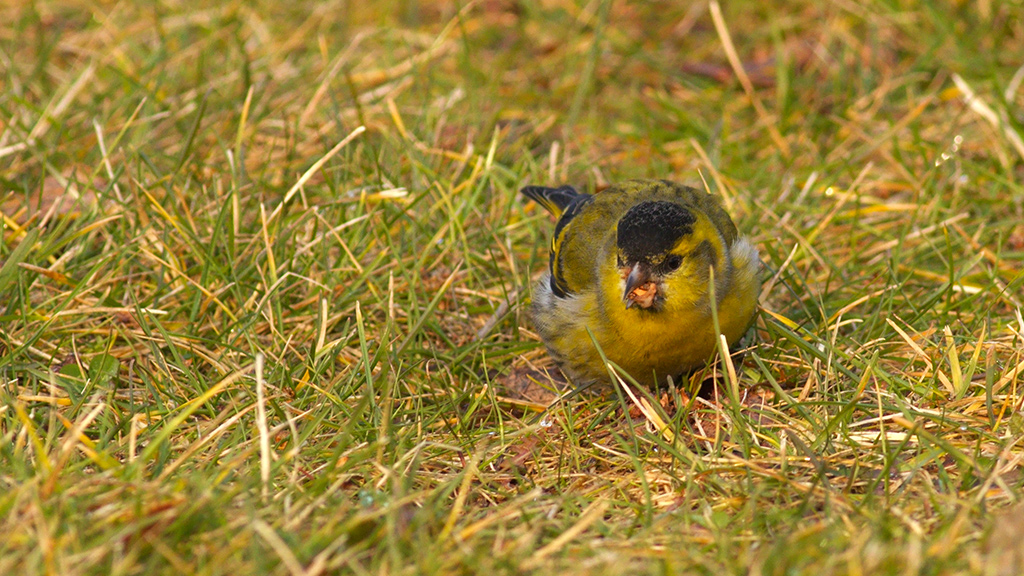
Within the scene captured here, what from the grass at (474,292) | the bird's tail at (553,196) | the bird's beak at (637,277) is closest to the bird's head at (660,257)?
the bird's beak at (637,277)

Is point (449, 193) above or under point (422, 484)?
above

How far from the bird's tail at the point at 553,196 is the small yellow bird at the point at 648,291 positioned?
0.55m

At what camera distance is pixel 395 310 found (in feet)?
14.0

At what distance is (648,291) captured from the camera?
3459 millimetres

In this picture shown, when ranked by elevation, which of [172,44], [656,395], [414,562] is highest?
[172,44]

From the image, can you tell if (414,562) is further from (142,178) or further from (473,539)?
(142,178)

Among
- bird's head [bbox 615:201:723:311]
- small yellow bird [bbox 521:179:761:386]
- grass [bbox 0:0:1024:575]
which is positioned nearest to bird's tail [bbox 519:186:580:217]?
grass [bbox 0:0:1024:575]

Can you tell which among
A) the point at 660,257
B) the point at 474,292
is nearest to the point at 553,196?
the point at 474,292

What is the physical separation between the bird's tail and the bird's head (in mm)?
1052

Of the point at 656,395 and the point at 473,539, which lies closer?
the point at 473,539

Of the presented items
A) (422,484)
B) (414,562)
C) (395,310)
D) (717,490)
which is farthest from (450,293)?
(414,562)

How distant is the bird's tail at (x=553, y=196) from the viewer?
459 cm

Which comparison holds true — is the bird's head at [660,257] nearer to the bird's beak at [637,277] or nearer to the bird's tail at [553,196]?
the bird's beak at [637,277]

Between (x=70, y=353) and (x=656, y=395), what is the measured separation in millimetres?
2181
